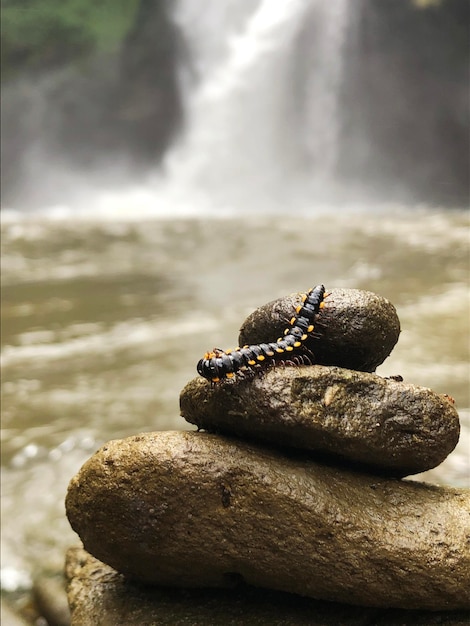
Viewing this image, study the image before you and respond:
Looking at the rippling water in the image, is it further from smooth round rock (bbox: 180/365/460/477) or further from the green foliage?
the green foliage

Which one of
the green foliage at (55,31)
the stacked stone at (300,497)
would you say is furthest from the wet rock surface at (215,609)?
the green foliage at (55,31)

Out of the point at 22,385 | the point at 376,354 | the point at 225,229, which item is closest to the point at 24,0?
the point at 225,229

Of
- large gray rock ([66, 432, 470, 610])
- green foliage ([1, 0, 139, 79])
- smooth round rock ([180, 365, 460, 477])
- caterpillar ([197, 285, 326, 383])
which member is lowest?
large gray rock ([66, 432, 470, 610])

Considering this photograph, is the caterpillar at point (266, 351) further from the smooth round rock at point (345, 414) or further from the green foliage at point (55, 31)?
the green foliage at point (55, 31)

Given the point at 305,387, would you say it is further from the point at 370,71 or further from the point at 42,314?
the point at 370,71

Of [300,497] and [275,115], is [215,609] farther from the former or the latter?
[275,115]

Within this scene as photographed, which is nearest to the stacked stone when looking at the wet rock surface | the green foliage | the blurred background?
the wet rock surface

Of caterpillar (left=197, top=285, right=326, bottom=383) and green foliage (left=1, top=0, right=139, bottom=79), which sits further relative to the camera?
green foliage (left=1, top=0, right=139, bottom=79)
